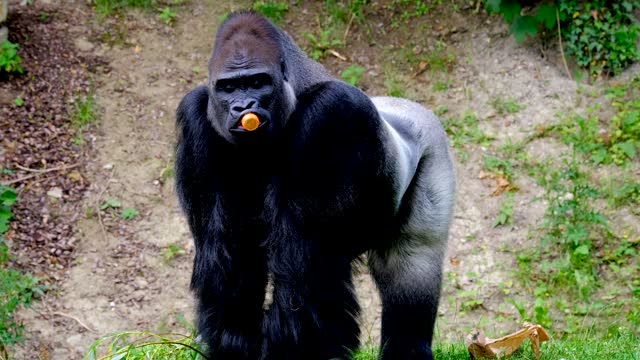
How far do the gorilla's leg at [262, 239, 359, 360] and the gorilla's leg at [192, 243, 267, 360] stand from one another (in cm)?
12

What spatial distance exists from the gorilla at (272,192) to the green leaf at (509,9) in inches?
167

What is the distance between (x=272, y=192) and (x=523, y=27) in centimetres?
490

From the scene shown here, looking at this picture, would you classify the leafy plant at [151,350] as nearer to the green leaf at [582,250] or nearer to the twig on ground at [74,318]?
the twig on ground at [74,318]

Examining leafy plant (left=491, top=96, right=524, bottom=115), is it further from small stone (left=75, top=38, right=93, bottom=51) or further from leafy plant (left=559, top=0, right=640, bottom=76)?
small stone (left=75, top=38, right=93, bottom=51)

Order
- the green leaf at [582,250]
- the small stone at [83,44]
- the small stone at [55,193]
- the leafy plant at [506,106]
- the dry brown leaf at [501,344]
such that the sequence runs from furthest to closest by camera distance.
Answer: the small stone at [83,44]
the leafy plant at [506,106]
the small stone at [55,193]
the green leaf at [582,250]
the dry brown leaf at [501,344]

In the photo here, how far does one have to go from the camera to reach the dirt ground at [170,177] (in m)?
7.03

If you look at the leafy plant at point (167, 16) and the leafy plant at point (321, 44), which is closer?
the leafy plant at point (321, 44)

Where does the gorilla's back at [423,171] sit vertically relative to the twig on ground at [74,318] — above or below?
above

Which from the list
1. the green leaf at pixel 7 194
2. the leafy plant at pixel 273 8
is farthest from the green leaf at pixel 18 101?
the leafy plant at pixel 273 8

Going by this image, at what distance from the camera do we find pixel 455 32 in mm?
8734

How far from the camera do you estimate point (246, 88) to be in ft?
12.1

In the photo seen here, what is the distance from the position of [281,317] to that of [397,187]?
3.47ft

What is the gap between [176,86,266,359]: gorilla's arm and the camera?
12.5 feet

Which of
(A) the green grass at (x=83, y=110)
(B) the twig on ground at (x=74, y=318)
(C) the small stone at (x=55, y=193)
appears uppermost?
(A) the green grass at (x=83, y=110)
